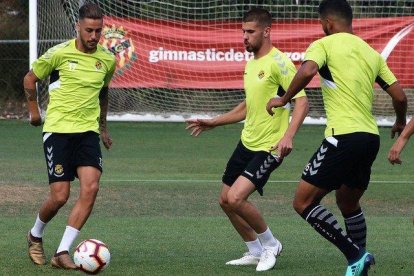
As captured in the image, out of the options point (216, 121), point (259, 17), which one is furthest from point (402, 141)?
point (216, 121)

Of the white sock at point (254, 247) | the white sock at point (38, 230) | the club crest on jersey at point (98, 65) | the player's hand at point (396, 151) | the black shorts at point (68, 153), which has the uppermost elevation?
the club crest on jersey at point (98, 65)

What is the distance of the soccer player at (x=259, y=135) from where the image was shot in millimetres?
9234

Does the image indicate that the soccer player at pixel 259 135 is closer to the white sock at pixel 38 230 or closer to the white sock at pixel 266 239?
the white sock at pixel 266 239

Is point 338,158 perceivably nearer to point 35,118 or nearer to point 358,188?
point 358,188

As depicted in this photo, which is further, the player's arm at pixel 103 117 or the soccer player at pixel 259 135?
the player's arm at pixel 103 117

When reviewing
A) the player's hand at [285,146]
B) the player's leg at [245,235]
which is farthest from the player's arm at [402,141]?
the player's leg at [245,235]

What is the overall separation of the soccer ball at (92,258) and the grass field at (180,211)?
464 millimetres

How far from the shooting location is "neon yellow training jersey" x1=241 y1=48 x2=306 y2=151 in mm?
9281

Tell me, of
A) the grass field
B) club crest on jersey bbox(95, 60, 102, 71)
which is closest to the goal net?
the grass field

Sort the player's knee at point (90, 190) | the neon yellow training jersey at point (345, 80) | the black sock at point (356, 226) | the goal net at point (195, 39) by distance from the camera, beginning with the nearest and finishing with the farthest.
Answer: the neon yellow training jersey at point (345, 80)
the black sock at point (356, 226)
the player's knee at point (90, 190)
the goal net at point (195, 39)

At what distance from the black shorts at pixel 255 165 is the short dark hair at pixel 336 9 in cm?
139

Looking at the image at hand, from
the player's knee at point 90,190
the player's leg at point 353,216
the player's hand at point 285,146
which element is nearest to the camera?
the player's hand at point 285,146

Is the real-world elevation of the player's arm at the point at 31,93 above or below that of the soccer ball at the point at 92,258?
above

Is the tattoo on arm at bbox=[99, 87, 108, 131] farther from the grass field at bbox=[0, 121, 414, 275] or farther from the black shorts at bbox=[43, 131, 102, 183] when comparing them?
the grass field at bbox=[0, 121, 414, 275]
